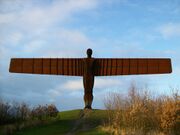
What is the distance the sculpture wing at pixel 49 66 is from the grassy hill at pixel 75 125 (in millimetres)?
2449

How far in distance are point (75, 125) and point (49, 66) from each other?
13.6 ft

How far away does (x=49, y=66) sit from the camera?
73.5 feet

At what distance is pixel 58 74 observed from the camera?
884 inches

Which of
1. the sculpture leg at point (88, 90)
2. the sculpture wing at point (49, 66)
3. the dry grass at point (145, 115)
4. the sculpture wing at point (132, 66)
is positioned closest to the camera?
the dry grass at point (145, 115)

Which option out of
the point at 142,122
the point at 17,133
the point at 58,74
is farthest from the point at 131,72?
the point at 17,133

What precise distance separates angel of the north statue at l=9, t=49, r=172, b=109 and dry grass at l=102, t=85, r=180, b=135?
4079 millimetres

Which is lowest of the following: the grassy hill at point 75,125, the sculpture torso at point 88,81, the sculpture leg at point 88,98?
the grassy hill at point 75,125

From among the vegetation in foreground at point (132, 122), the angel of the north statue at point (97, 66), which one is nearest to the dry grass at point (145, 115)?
the vegetation in foreground at point (132, 122)

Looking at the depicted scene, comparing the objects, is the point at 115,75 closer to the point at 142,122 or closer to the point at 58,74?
the point at 58,74

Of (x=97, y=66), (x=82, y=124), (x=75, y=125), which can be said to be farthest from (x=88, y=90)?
(x=75, y=125)

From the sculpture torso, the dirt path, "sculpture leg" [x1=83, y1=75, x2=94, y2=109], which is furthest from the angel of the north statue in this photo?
the dirt path

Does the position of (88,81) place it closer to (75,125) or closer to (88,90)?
(88,90)

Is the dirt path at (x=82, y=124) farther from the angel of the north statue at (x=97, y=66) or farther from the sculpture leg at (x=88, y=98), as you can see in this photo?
the angel of the north statue at (x=97, y=66)

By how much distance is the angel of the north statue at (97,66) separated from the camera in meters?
Result: 22.1
